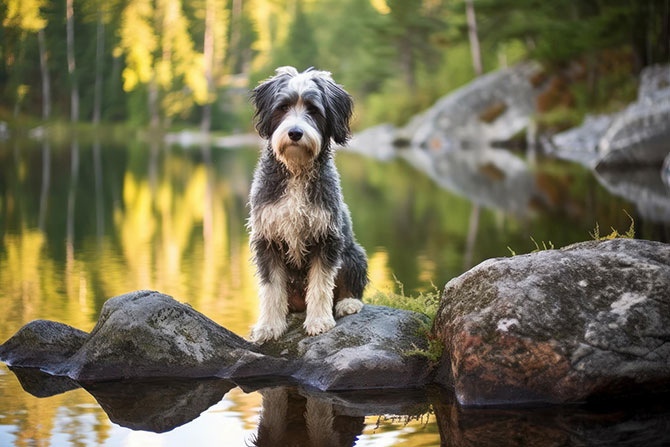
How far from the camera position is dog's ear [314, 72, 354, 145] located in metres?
5.80

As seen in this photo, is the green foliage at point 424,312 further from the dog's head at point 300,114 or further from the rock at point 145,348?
the dog's head at point 300,114

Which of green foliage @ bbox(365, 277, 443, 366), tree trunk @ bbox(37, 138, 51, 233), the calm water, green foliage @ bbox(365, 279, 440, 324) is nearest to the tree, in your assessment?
tree trunk @ bbox(37, 138, 51, 233)

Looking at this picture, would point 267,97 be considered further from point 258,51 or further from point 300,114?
point 258,51

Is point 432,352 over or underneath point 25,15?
underneath

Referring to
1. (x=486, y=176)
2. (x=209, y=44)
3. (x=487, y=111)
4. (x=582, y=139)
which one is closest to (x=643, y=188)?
(x=486, y=176)

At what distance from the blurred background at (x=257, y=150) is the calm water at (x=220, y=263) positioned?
5 cm

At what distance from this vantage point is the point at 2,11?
32156 millimetres

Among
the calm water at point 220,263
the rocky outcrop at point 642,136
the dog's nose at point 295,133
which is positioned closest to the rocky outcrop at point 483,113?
the rocky outcrop at point 642,136

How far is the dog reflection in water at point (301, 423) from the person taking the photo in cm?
486

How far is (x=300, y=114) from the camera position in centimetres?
566

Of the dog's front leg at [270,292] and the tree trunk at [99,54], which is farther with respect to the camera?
the tree trunk at [99,54]

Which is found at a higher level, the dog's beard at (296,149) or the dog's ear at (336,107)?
the dog's ear at (336,107)

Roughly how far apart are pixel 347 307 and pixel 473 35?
37.7m

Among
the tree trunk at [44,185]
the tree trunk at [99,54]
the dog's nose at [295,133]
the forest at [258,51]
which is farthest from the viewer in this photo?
the tree trunk at [99,54]
